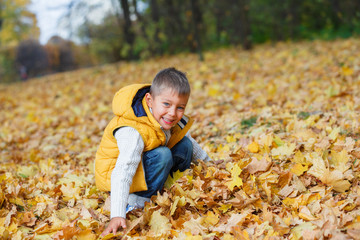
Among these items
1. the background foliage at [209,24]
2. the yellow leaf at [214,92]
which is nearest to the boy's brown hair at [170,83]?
the yellow leaf at [214,92]

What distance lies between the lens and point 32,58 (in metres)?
16.1

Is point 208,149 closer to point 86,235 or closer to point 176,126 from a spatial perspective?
point 176,126

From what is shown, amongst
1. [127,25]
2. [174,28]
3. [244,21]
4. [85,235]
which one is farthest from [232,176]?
[174,28]

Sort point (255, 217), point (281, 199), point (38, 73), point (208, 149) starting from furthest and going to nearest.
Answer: point (38, 73)
point (208, 149)
point (281, 199)
point (255, 217)

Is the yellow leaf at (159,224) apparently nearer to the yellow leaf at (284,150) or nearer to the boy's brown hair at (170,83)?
the boy's brown hair at (170,83)

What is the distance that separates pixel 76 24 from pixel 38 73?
30.2ft

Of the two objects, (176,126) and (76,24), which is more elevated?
(76,24)

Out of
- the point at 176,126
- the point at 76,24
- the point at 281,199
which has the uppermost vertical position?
the point at 76,24

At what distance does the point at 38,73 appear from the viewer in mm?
16719

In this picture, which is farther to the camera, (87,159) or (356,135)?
(87,159)

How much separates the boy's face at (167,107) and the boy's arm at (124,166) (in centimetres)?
17

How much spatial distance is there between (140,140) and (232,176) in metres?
0.61

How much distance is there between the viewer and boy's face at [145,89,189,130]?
1.90m

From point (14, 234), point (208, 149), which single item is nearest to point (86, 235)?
point (14, 234)
